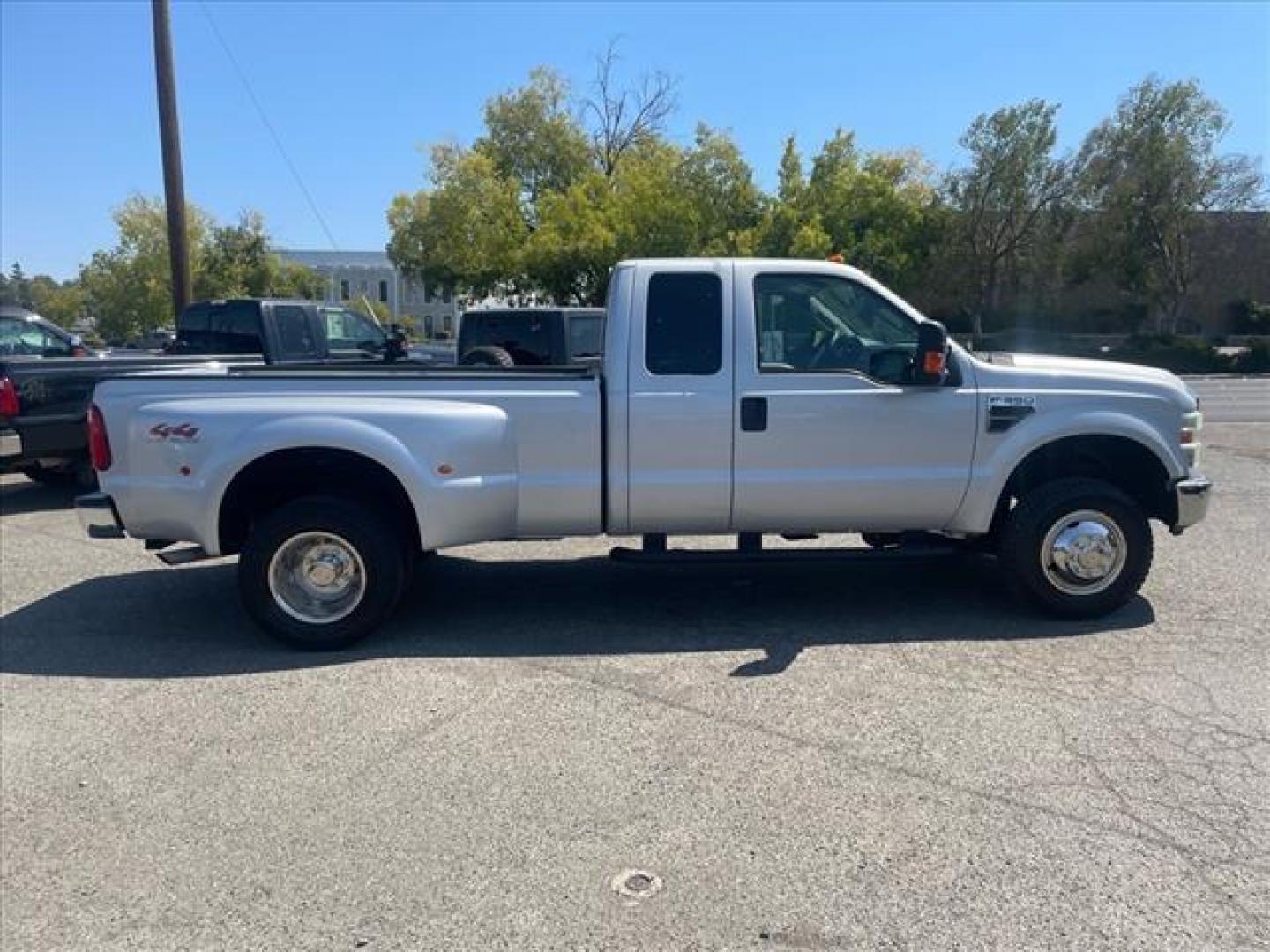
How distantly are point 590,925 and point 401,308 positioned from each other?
9240 centimetres

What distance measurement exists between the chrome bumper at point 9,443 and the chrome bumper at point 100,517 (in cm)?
399

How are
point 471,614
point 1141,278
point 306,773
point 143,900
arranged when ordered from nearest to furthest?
1. point 143,900
2. point 306,773
3. point 471,614
4. point 1141,278

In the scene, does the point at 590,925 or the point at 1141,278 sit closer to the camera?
the point at 590,925

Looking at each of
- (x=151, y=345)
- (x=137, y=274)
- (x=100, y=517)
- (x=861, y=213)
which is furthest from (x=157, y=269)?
(x=100, y=517)

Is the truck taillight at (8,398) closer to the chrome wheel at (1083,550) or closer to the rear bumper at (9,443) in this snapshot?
the rear bumper at (9,443)

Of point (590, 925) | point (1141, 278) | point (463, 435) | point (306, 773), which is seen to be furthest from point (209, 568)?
point (1141, 278)

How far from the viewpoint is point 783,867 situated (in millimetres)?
3154

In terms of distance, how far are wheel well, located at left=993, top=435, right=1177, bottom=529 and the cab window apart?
1080mm

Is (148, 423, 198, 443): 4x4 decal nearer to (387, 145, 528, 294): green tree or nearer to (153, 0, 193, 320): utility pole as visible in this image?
(153, 0, 193, 320): utility pole

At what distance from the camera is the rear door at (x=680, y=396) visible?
17.6 ft

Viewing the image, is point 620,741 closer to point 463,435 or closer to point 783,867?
point 783,867

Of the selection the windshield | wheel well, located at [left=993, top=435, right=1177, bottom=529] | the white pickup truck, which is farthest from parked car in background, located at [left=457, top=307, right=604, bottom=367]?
wheel well, located at [left=993, top=435, right=1177, bottom=529]

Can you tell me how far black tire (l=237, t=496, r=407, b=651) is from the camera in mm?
5234

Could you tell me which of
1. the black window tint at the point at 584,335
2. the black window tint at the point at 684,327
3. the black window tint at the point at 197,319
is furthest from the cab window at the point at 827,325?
the black window tint at the point at 197,319
